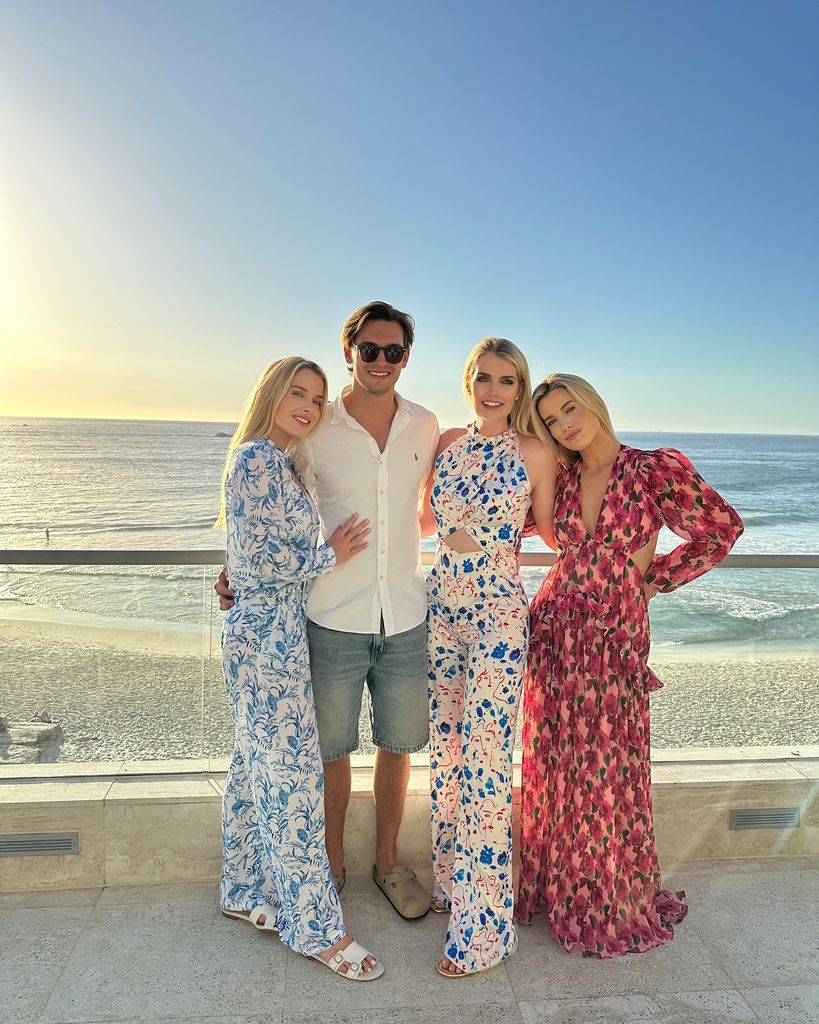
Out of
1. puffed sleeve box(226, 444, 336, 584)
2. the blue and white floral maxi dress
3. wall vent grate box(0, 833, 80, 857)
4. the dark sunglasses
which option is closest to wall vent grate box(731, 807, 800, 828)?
the blue and white floral maxi dress

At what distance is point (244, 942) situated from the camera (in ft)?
6.93

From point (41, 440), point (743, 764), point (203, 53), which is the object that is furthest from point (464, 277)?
point (743, 764)

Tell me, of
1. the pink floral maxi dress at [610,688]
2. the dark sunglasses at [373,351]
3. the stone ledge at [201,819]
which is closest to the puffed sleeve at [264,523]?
the dark sunglasses at [373,351]

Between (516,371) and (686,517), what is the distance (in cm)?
71

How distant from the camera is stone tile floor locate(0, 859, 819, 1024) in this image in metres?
1.85

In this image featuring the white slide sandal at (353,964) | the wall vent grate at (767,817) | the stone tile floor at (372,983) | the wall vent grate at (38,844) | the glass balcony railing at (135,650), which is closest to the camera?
the stone tile floor at (372,983)

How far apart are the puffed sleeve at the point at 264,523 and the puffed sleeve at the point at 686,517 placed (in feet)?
3.60

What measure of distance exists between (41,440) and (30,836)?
145 ft

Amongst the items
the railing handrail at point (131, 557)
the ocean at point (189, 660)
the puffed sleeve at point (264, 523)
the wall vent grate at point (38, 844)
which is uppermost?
the puffed sleeve at point (264, 523)

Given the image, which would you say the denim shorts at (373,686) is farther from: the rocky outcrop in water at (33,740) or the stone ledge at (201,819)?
the rocky outcrop in water at (33,740)

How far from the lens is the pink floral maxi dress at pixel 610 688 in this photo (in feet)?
6.96

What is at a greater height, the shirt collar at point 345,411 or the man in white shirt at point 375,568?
the shirt collar at point 345,411

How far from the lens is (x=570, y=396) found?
6.99ft

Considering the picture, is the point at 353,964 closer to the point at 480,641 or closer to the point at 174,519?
the point at 480,641
